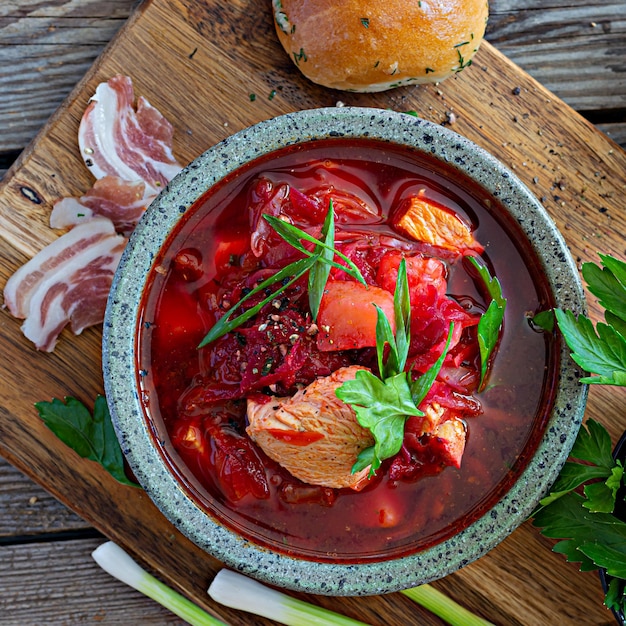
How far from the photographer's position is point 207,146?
8.52 feet

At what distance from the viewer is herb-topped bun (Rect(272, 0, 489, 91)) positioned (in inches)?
93.5

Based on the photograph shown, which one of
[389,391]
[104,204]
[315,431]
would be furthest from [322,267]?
[104,204]

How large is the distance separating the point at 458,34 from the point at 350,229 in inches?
34.2

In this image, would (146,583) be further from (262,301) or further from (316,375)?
(262,301)

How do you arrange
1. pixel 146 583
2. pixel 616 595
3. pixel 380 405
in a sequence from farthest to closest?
pixel 146 583 → pixel 616 595 → pixel 380 405

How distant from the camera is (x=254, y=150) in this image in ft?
6.89

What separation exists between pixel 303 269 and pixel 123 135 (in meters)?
1.09

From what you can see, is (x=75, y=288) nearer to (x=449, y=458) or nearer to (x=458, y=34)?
(x=449, y=458)

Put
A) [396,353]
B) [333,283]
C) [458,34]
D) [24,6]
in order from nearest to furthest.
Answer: [396,353] → [333,283] → [458,34] → [24,6]

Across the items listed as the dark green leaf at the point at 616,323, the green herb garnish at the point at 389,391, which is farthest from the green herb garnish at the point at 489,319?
the dark green leaf at the point at 616,323

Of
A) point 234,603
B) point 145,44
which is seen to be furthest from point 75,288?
point 234,603

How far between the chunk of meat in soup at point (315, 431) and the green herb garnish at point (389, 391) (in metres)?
0.12

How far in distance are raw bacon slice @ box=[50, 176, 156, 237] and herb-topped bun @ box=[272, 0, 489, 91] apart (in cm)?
77

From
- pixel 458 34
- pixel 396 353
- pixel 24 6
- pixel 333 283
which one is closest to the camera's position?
pixel 396 353
